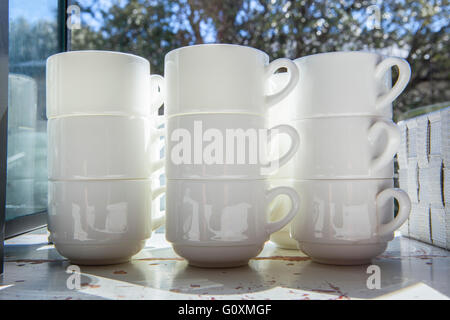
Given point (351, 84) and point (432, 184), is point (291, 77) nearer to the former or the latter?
point (351, 84)

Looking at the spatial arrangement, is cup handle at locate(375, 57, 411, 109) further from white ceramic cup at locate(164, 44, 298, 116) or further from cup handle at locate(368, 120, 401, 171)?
white ceramic cup at locate(164, 44, 298, 116)

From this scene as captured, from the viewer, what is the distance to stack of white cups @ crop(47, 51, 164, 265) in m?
0.54

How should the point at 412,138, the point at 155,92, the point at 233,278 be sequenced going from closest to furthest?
the point at 233,278 < the point at 155,92 < the point at 412,138

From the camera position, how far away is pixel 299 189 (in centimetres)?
57

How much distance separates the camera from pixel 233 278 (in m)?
0.49

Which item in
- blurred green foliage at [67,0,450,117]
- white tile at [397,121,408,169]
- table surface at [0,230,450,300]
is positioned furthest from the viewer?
blurred green foliage at [67,0,450,117]

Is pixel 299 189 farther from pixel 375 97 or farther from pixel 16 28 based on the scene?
Answer: pixel 16 28

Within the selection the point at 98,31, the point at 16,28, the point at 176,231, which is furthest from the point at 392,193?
the point at 98,31

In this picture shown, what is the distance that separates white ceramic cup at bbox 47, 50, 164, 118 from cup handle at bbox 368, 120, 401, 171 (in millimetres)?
328

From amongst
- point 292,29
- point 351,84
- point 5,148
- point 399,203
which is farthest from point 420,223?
point 292,29

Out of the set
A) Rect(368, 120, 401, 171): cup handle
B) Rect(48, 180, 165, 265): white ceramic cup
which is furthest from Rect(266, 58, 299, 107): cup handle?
Rect(48, 180, 165, 265): white ceramic cup

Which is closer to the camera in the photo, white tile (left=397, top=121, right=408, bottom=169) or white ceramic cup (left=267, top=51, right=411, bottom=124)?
white ceramic cup (left=267, top=51, right=411, bottom=124)

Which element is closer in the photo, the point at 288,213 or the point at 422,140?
the point at 288,213

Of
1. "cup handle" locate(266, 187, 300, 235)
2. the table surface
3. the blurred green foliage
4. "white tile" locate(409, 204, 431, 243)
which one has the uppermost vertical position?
the blurred green foliage
